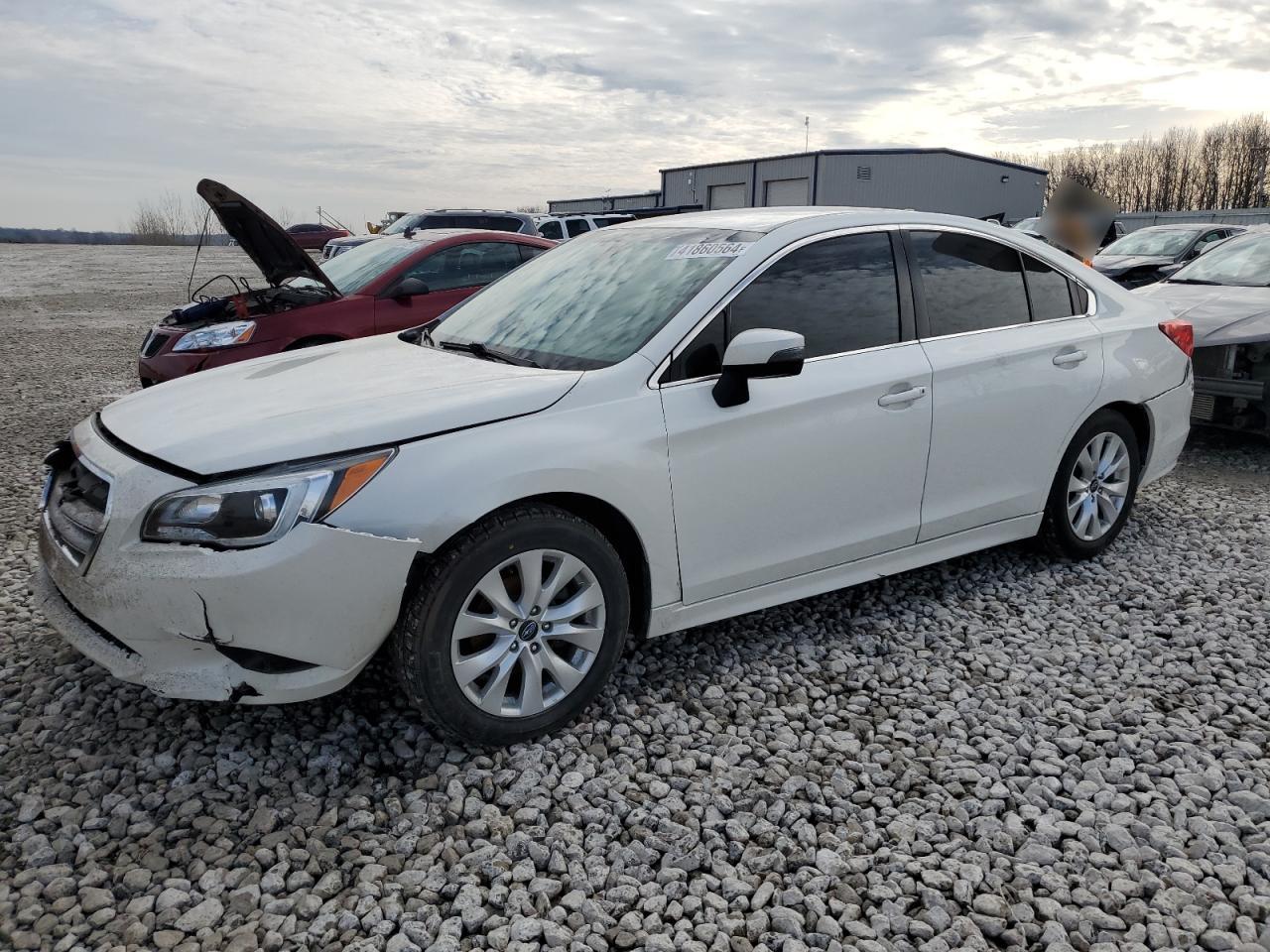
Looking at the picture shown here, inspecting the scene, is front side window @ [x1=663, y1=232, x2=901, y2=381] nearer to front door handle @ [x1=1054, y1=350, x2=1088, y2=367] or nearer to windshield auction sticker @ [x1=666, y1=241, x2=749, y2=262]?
windshield auction sticker @ [x1=666, y1=241, x2=749, y2=262]

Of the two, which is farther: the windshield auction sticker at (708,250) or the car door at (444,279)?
the car door at (444,279)

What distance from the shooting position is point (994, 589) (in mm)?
4523

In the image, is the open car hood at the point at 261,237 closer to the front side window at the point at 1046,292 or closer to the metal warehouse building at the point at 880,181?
the front side window at the point at 1046,292

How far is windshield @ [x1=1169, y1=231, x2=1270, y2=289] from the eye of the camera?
25.2 ft

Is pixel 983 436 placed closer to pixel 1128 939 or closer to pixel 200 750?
pixel 1128 939

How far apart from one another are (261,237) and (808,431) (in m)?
4.84

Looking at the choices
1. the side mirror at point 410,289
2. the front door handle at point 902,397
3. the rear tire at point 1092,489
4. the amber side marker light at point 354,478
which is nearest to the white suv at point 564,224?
the side mirror at point 410,289

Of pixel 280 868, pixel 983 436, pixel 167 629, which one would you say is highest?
pixel 983 436

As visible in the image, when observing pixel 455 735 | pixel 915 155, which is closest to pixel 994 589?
pixel 455 735

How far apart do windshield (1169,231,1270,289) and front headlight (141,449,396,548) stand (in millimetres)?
7619

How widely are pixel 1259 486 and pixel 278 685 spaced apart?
6.24 meters

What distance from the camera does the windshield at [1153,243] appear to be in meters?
14.0

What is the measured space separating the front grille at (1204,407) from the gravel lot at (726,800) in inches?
111

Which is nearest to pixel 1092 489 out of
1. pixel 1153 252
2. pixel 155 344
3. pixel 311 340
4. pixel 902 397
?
pixel 902 397
